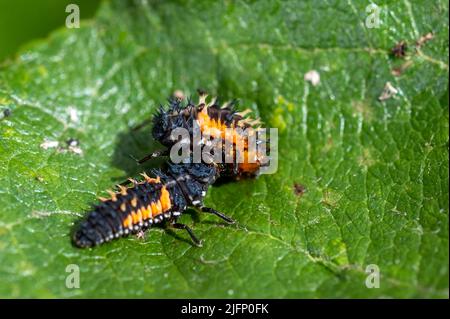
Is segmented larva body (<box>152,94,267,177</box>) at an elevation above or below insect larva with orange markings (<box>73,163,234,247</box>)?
above

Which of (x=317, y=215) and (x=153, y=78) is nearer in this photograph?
(x=317, y=215)

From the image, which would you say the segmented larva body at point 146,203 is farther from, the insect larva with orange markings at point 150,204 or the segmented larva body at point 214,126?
the segmented larva body at point 214,126

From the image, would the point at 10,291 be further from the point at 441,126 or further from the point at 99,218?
the point at 441,126

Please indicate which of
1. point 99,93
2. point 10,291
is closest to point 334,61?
point 99,93

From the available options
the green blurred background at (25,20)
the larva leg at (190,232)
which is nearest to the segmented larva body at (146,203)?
the larva leg at (190,232)

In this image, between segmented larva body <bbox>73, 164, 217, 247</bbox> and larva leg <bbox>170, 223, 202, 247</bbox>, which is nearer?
segmented larva body <bbox>73, 164, 217, 247</bbox>

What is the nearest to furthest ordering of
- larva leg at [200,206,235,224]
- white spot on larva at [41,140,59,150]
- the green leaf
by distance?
1. the green leaf
2. larva leg at [200,206,235,224]
3. white spot on larva at [41,140,59,150]

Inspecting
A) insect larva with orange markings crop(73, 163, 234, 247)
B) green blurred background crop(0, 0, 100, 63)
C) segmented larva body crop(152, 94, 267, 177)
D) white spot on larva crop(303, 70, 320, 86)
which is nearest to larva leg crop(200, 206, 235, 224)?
insect larva with orange markings crop(73, 163, 234, 247)

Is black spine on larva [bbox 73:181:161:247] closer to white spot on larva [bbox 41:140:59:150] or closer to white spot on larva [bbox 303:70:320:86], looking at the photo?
white spot on larva [bbox 41:140:59:150]
